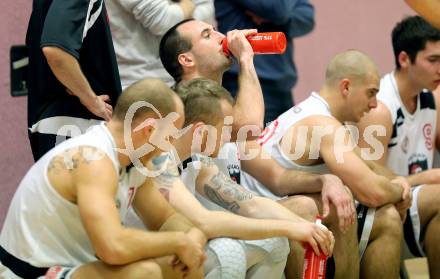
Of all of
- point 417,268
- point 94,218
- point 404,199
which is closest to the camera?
point 94,218

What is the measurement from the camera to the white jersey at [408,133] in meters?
5.62

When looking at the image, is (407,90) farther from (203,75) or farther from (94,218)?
(94,218)

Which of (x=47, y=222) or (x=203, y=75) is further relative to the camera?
(x=203, y=75)

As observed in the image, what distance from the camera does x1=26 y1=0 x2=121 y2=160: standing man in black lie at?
14.0ft

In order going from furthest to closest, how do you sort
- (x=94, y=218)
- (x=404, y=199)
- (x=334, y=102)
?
1. (x=334, y=102)
2. (x=404, y=199)
3. (x=94, y=218)

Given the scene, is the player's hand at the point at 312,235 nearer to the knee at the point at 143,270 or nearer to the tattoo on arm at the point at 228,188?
the tattoo on arm at the point at 228,188

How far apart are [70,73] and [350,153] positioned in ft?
4.54

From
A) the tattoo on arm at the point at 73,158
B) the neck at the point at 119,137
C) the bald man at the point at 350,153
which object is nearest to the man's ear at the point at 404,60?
the bald man at the point at 350,153

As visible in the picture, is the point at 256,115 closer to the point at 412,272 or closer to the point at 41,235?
the point at 41,235

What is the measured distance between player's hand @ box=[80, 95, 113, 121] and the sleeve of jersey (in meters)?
0.20

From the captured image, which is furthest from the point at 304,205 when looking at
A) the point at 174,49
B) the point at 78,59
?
the point at 78,59

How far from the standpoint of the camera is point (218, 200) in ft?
14.5

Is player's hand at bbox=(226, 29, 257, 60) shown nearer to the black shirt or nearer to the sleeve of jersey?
the black shirt

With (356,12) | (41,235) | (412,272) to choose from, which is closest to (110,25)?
(41,235)
